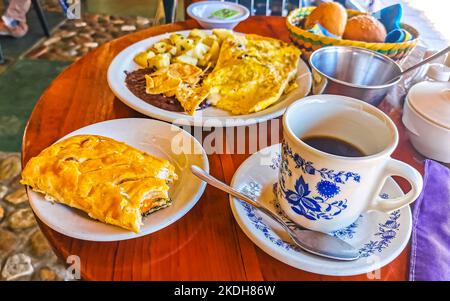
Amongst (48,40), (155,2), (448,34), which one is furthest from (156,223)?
(155,2)

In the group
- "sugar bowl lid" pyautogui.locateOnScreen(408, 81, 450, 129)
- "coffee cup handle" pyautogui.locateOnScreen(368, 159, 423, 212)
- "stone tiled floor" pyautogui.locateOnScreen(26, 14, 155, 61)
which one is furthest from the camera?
"stone tiled floor" pyautogui.locateOnScreen(26, 14, 155, 61)

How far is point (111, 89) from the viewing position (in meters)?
0.90

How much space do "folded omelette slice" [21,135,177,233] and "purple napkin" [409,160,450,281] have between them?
0.39 m

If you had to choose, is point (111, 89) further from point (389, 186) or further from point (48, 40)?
point (48, 40)

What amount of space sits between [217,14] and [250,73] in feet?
1.20

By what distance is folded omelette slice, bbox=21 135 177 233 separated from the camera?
1.87ft

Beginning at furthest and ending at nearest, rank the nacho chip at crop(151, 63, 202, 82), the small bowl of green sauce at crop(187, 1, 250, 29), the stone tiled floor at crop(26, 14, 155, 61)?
the stone tiled floor at crop(26, 14, 155, 61) < the small bowl of green sauce at crop(187, 1, 250, 29) < the nacho chip at crop(151, 63, 202, 82)

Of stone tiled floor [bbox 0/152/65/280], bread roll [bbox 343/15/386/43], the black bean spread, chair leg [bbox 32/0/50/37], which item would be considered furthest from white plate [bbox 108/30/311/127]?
chair leg [bbox 32/0/50/37]

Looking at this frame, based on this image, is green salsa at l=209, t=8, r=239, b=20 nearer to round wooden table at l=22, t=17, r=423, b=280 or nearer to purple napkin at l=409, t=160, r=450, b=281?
round wooden table at l=22, t=17, r=423, b=280

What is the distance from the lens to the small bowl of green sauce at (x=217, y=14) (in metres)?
1.20

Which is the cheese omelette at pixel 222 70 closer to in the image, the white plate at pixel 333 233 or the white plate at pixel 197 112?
the white plate at pixel 197 112

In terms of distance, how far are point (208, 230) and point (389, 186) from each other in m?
0.32

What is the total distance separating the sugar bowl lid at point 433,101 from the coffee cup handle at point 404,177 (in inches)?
9.9

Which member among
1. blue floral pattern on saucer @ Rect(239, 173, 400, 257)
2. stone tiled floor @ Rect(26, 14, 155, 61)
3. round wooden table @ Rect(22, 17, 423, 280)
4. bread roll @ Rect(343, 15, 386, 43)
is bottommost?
stone tiled floor @ Rect(26, 14, 155, 61)
